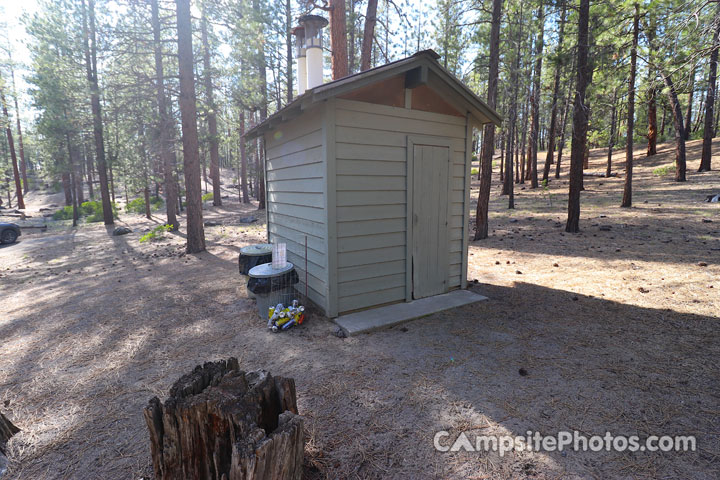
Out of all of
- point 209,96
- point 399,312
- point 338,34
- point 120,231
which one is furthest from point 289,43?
point 399,312

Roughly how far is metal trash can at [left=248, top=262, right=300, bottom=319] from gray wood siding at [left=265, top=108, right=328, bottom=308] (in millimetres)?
378

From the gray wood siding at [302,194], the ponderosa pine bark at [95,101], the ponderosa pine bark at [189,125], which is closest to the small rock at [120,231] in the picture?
the ponderosa pine bark at [95,101]

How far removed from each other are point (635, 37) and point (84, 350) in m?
14.0

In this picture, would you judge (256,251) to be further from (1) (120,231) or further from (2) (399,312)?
(1) (120,231)

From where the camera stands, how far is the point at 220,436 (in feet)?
5.68

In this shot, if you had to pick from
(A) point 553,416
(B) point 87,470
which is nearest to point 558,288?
(A) point 553,416

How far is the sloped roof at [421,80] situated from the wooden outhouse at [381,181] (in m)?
0.01

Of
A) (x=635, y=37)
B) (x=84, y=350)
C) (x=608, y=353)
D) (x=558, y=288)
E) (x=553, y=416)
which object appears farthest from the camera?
(x=635, y=37)

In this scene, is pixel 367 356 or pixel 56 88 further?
pixel 56 88

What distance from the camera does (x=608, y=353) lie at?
11.4 ft

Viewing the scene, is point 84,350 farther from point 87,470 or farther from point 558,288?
point 558,288

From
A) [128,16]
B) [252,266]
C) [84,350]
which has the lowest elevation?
[84,350]

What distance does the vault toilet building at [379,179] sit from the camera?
4230mm

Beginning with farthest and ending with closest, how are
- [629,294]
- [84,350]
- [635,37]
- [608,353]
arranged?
1. [635,37]
2. [629,294]
3. [84,350]
4. [608,353]
